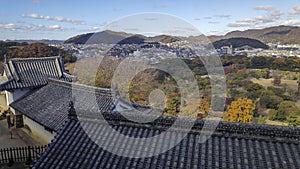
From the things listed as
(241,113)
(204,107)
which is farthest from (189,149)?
(204,107)

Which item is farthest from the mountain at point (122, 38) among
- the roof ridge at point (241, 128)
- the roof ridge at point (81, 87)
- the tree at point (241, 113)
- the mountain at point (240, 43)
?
the mountain at point (240, 43)

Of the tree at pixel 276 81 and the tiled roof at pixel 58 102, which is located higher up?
the tiled roof at pixel 58 102

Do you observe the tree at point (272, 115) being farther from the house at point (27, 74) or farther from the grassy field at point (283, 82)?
the house at point (27, 74)

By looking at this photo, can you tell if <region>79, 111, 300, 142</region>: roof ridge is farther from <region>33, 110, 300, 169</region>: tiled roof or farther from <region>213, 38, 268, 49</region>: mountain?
<region>213, 38, 268, 49</region>: mountain

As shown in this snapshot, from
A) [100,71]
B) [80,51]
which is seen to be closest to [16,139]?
[100,71]

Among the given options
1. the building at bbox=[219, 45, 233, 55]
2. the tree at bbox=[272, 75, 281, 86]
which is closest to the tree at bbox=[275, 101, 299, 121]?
the tree at bbox=[272, 75, 281, 86]

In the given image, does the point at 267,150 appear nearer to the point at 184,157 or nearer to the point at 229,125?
the point at 229,125
